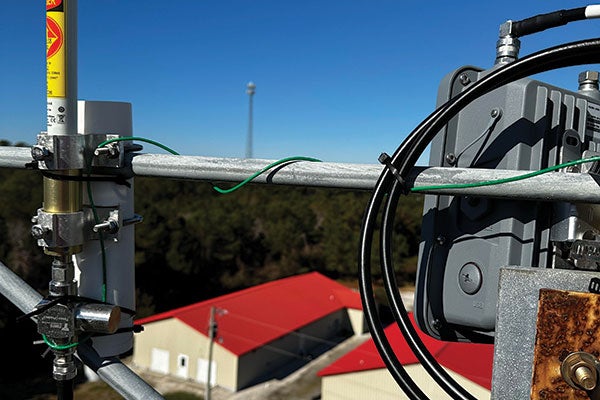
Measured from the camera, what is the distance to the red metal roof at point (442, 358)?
6.54 metres

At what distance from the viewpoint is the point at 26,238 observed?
12.3 metres

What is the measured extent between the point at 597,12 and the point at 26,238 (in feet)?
44.1

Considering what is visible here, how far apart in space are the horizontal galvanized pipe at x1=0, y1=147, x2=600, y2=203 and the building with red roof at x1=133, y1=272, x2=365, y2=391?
34.2 ft

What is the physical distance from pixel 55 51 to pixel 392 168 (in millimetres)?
545

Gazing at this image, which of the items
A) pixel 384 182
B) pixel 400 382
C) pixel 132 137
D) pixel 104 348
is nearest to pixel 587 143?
pixel 384 182

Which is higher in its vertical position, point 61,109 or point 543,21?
point 543,21

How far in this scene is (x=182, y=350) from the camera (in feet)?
37.3

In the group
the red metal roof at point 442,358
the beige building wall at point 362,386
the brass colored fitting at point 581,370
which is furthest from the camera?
the beige building wall at point 362,386

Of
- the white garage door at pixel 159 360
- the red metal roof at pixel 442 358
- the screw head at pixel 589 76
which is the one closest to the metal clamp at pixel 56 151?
the screw head at pixel 589 76

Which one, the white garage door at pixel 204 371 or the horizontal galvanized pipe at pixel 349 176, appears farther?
the white garage door at pixel 204 371

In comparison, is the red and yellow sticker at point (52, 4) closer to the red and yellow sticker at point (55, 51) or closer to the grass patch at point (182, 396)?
the red and yellow sticker at point (55, 51)

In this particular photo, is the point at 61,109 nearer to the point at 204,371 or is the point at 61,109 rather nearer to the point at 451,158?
the point at 451,158

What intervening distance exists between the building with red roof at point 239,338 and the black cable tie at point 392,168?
10534mm

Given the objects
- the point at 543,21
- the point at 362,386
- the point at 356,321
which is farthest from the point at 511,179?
the point at 356,321
